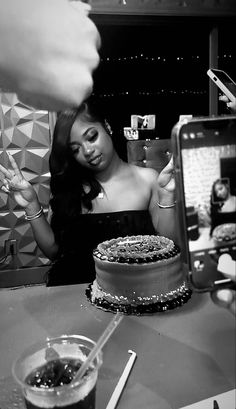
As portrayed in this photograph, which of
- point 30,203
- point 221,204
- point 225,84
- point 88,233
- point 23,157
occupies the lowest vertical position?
point 88,233

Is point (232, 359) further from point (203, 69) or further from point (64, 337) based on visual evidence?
point (203, 69)

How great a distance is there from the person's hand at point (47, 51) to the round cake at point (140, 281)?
435 millimetres

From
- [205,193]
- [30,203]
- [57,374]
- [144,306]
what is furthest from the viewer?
[30,203]

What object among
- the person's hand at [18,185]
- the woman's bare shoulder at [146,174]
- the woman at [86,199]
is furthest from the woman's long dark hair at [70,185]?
the person's hand at [18,185]

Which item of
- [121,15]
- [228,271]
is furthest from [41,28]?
[121,15]

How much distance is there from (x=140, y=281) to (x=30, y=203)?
2.80ft

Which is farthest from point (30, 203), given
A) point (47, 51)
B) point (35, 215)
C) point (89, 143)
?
point (47, 51)

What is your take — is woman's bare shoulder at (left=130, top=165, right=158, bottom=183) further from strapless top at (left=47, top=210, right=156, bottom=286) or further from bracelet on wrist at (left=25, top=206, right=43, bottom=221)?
bracelet on wrist at (left=25, top=206, right=43, bottom=221)

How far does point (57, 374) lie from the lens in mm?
677

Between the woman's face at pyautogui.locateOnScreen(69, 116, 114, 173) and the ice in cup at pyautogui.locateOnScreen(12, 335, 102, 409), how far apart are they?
1.20 meters

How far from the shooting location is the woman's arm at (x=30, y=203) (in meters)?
1.58

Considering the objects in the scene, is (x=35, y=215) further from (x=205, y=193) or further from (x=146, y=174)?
(x=205, y=193)

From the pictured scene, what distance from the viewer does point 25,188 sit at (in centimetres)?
160

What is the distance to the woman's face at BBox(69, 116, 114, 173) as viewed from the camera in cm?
182
